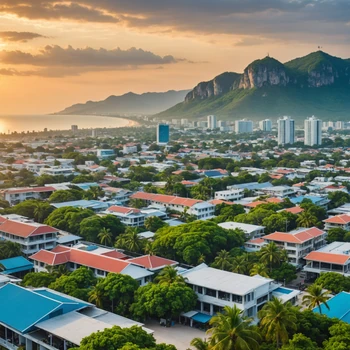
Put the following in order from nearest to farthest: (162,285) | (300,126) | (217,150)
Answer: (162,285) < (217,150) < (300,126)

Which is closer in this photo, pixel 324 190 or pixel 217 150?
pixel 324 190

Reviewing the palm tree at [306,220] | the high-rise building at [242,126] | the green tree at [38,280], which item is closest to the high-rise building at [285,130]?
the high-rise building at [242,126]

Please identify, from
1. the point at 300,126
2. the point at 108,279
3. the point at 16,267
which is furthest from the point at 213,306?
the point at 300,126

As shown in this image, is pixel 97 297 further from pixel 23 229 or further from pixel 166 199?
pixel 166 199

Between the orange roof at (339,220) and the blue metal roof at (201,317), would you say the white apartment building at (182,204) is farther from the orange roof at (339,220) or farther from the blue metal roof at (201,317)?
the blue metal roof at (201,317)

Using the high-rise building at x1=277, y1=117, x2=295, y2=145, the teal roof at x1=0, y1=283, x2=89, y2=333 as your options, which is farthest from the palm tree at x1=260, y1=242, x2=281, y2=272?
the high-rise building at x1=277, y1=117, x2=295, y2=145

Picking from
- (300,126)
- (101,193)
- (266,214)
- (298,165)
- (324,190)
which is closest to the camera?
(266,214)

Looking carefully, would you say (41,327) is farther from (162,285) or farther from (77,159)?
(77,159)
